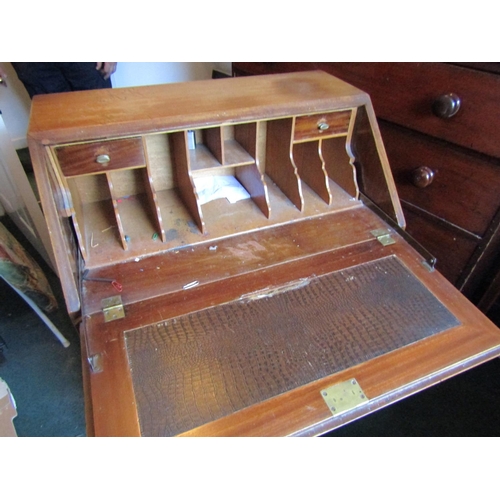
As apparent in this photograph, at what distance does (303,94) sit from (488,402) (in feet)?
4.20

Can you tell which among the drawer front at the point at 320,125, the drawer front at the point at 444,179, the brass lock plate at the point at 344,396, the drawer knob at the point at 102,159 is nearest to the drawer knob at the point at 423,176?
the drawer front at the point at 444,179

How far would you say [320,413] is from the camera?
639 millimetres

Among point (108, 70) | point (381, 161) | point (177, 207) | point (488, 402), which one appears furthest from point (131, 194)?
point (488, 402)

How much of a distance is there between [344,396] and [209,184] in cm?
73

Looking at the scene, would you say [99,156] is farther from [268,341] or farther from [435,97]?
[435,97]

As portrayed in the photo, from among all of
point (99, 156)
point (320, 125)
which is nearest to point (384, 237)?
point (320, 125)

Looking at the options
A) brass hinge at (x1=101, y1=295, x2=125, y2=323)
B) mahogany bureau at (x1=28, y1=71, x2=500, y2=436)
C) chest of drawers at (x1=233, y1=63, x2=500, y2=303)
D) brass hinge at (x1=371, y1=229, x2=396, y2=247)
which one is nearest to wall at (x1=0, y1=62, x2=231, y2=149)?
chest of drawers at (x1=233, y1=63, x2=500, y2=303)

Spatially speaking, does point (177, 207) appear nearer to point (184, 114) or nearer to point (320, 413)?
point (184, 114)

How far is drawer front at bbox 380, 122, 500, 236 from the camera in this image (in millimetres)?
1087

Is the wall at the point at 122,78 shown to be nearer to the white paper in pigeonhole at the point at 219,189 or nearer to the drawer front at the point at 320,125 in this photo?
the white paper in pigeonhole at the point at 219,189

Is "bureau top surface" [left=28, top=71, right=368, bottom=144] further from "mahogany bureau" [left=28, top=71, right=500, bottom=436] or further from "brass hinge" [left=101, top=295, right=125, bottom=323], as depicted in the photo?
"brass hinge" [left=101, top=295, right=125, bottom=323]

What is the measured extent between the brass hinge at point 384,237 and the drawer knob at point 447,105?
38 cm

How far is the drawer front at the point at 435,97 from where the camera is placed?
993 millimetres

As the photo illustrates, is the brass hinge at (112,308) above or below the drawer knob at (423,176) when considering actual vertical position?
below
